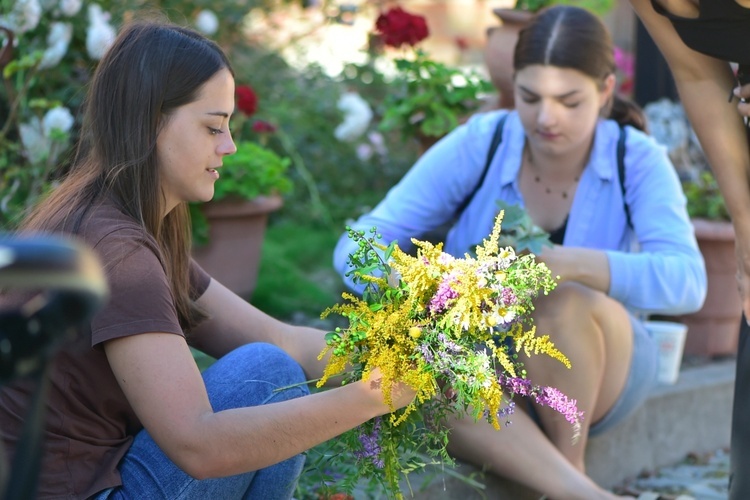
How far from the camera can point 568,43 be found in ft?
9.42

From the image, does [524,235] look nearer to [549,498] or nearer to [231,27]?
[549,498]

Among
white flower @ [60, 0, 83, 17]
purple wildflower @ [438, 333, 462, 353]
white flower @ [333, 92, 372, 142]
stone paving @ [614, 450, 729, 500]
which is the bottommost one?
white flower @ [333, 92, 372, 142]

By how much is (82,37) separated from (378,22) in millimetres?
1168

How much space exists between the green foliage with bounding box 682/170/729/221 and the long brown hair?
282cm

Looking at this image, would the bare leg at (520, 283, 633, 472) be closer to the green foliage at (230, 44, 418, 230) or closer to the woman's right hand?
the woman's right hand

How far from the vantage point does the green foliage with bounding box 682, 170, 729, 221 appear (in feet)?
13.8

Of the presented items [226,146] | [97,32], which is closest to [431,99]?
[97,32]

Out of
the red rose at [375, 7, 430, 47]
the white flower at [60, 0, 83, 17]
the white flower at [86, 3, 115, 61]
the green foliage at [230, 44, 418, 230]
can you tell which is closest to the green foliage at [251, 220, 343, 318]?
the green foliage at [230, 44, 418, 230]

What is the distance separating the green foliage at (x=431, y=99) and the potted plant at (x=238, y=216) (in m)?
0.50

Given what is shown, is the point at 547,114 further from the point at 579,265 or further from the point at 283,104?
the point at 283,104

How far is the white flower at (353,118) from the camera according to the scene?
17.4ft

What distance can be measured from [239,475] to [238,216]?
2087mm

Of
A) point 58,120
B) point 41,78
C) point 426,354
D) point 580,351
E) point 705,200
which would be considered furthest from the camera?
point 705,200

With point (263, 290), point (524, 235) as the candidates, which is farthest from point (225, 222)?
point (524, 235)
